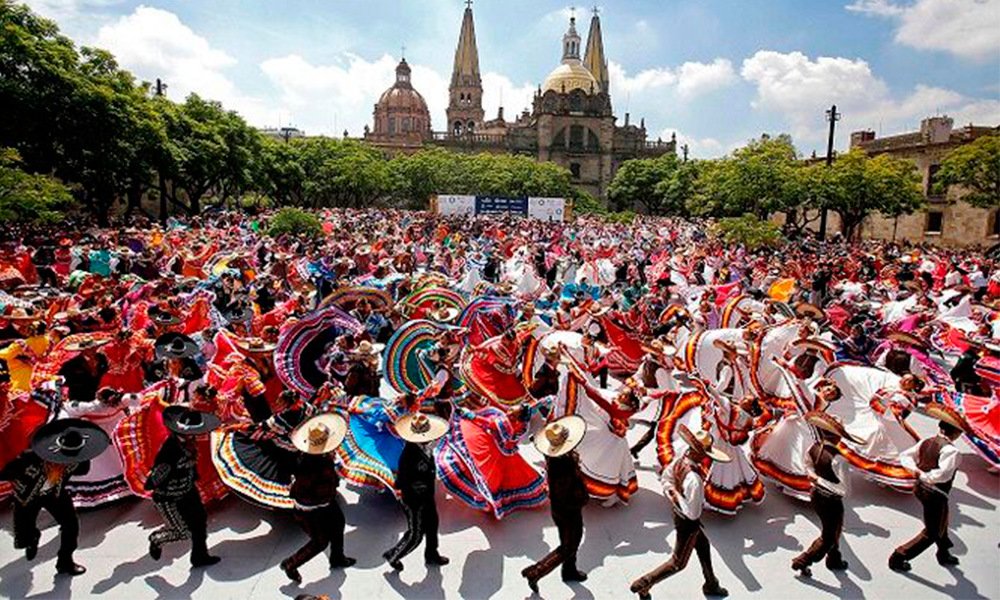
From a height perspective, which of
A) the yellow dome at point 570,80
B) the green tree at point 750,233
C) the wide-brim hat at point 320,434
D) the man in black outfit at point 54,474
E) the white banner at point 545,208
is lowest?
the man in black outfit at point 54,474

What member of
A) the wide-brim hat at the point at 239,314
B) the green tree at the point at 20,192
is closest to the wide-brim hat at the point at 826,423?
the wide-brim hat at the point at 239,314

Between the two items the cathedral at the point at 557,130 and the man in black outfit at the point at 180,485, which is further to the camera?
the cathedral at the point at 557,130

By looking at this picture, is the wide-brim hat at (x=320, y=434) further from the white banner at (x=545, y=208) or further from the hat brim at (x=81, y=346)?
the white banner at (x=545, y=208)

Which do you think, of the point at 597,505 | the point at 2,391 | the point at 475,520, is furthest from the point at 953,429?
the point at 2,391

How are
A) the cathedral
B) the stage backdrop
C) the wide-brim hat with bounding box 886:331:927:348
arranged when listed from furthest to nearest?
the cathedral < the stage backdrop < the wide-brim hat with bounding box 886:331:927:348

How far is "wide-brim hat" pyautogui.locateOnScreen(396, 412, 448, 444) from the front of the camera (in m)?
4.21

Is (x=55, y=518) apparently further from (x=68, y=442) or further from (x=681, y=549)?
(x=681, y=549)

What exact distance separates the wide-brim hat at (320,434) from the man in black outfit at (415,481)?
41 centimetres

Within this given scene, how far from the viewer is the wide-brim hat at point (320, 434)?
13.1 feet

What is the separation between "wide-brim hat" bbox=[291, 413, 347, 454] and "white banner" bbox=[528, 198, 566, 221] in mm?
35102

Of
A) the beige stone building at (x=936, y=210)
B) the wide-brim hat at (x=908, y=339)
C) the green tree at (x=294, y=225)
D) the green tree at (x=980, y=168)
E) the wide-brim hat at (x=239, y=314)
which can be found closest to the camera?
the wide-brim hat at (x=908, y=339)

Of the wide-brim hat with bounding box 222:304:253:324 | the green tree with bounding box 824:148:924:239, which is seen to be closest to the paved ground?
the wide-brim hat with bounding box 222:304:253:324

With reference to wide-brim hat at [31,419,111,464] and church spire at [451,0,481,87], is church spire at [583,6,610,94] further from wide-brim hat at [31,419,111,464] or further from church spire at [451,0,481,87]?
wide-brim hat at [31,419,111,464]

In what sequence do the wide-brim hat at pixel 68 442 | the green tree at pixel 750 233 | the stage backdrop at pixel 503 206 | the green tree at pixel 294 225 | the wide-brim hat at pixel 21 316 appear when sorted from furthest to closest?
the stage backdrop at pixel 503 206, the green tree at pixel 294 225, the green tree at pixel 750 233, the wide-brim hat at pixel 21 316, the wide-brim hat at pixel 68 442
